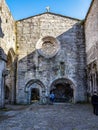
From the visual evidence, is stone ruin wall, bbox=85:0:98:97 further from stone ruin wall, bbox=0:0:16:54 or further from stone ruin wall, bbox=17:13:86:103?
stone ruin wall, bbox=0:0:16:54

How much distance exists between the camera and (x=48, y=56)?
19.2m

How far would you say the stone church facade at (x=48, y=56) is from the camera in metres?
18.7

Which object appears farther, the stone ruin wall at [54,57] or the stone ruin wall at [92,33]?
the stone ruin wall at [54,57]

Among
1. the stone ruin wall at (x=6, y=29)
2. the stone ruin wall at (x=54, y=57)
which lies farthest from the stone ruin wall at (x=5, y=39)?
the stone ruin wall at (x=54, y=57)

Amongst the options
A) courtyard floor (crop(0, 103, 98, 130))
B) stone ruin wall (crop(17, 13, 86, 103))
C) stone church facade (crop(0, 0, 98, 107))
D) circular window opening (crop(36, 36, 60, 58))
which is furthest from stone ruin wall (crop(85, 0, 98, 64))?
courtyard floor (crop(0, 103, 98, 130))

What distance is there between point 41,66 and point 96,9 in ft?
21.0

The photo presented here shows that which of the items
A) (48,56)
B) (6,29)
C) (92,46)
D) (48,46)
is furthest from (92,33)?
(6,29)

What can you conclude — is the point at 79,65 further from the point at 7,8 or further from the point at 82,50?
the point at 7,8

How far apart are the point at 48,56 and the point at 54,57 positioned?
0.51m

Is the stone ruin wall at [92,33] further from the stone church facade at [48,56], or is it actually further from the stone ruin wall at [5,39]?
the stone ruin wall at [5,39]

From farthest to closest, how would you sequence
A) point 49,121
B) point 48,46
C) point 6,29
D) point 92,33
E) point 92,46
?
point 48,46
point 92,33
point 92,46
point 6,29
point 49,121

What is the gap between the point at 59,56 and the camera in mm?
19219

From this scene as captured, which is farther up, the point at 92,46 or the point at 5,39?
the point at 5,39

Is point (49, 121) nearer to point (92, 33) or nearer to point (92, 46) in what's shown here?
point (92, 46)
